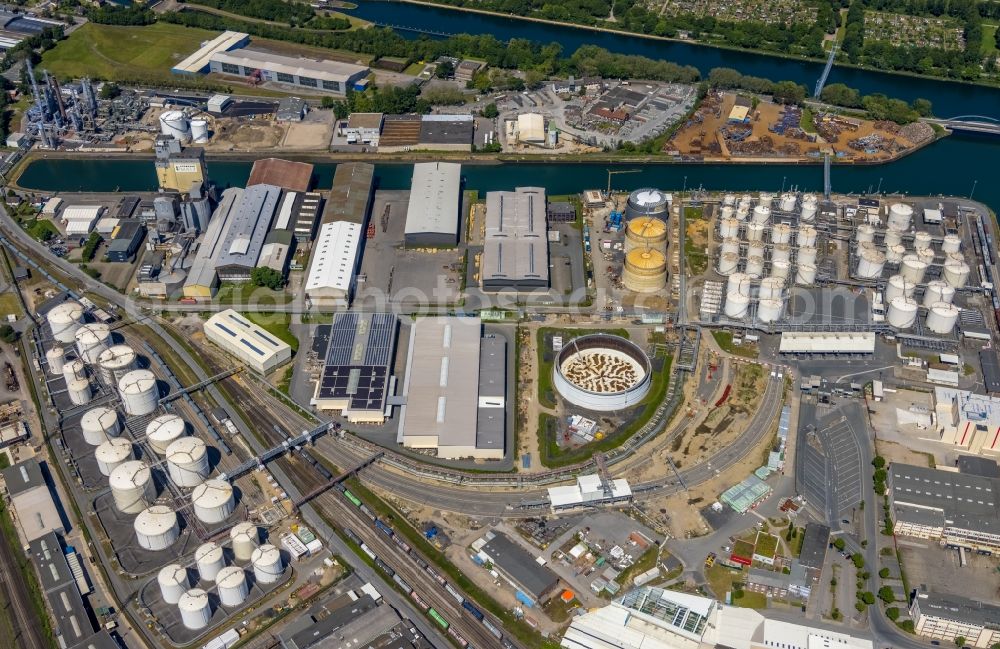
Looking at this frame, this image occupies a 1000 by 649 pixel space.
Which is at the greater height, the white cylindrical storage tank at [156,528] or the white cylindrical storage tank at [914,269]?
the white cylindrical storage tank at [914,269]

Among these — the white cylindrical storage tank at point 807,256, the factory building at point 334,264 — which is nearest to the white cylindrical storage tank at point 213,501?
the factory building at point 334,264

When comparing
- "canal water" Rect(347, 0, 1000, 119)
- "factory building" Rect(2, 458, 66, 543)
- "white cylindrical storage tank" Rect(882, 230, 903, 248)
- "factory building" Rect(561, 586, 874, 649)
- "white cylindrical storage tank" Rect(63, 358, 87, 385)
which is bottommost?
"factory building" Rect(561, 586, 874, 649)

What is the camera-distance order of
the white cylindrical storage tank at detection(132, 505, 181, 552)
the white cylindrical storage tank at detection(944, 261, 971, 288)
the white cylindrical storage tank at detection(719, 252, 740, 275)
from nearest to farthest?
the white cylindrical storage tank at detection(132, 505, 181, 552) → the white cylindrical storage tank at detection(944, 261, 971, 288) → the white cylindrical storage tank at detection(719, 252, 740, 275)

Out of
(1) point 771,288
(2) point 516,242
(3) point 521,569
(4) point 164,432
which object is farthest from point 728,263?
(4) point 164,432

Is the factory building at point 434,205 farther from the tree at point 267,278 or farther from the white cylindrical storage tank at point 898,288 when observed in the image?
the white cylindrical storage tank at point 898,288

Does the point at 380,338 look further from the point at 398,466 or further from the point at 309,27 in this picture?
the point at 309,27

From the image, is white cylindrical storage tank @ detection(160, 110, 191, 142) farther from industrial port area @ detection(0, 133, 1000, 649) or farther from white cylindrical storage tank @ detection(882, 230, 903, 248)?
white cylindrical storage tank @ detection(882, 230, 903, 248)

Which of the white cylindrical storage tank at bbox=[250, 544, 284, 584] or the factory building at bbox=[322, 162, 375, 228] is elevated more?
the factory building at bbox=[322, 162, 375, 228]

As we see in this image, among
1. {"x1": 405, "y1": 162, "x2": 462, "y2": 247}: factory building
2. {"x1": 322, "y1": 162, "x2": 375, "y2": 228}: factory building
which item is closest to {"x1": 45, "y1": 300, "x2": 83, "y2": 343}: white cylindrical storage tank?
{"x1": 322, "y1": 162, "x2": 375, "y2": 228}: factory building
